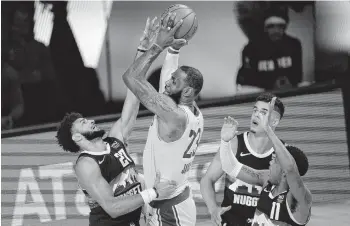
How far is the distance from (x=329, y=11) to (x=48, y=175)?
4.15 m

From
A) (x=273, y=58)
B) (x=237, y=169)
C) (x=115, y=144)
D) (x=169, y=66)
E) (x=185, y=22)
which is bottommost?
(x=273, y=58)

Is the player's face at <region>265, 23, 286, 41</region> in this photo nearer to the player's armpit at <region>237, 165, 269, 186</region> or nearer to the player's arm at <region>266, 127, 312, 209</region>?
the player's armpit at <region>237, 165, 269, 186</region>

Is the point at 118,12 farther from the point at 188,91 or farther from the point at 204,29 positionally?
the point at 188,91

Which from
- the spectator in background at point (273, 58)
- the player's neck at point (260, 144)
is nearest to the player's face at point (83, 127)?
the player's neck at point (260, 144)

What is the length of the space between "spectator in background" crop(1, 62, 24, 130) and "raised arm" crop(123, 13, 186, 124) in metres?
3.56

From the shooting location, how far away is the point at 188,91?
5.43 metres

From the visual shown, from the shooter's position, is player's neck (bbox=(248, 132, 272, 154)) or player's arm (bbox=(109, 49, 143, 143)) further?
player's neck (bbox=(248, 132, 272, 154))

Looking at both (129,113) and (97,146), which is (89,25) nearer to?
(129,113)

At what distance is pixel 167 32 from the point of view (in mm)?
5219

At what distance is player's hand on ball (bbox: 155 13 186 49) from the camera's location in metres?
5.15

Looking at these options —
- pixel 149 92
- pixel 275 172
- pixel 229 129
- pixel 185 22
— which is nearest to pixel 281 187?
pixel 275 172

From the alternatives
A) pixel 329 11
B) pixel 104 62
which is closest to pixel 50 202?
pixel 104 62

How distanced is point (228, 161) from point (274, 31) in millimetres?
3780

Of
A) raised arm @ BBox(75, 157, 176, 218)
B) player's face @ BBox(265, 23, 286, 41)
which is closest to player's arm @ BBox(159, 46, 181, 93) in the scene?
raised arm @ BBox(75, 157, 176, 218)
